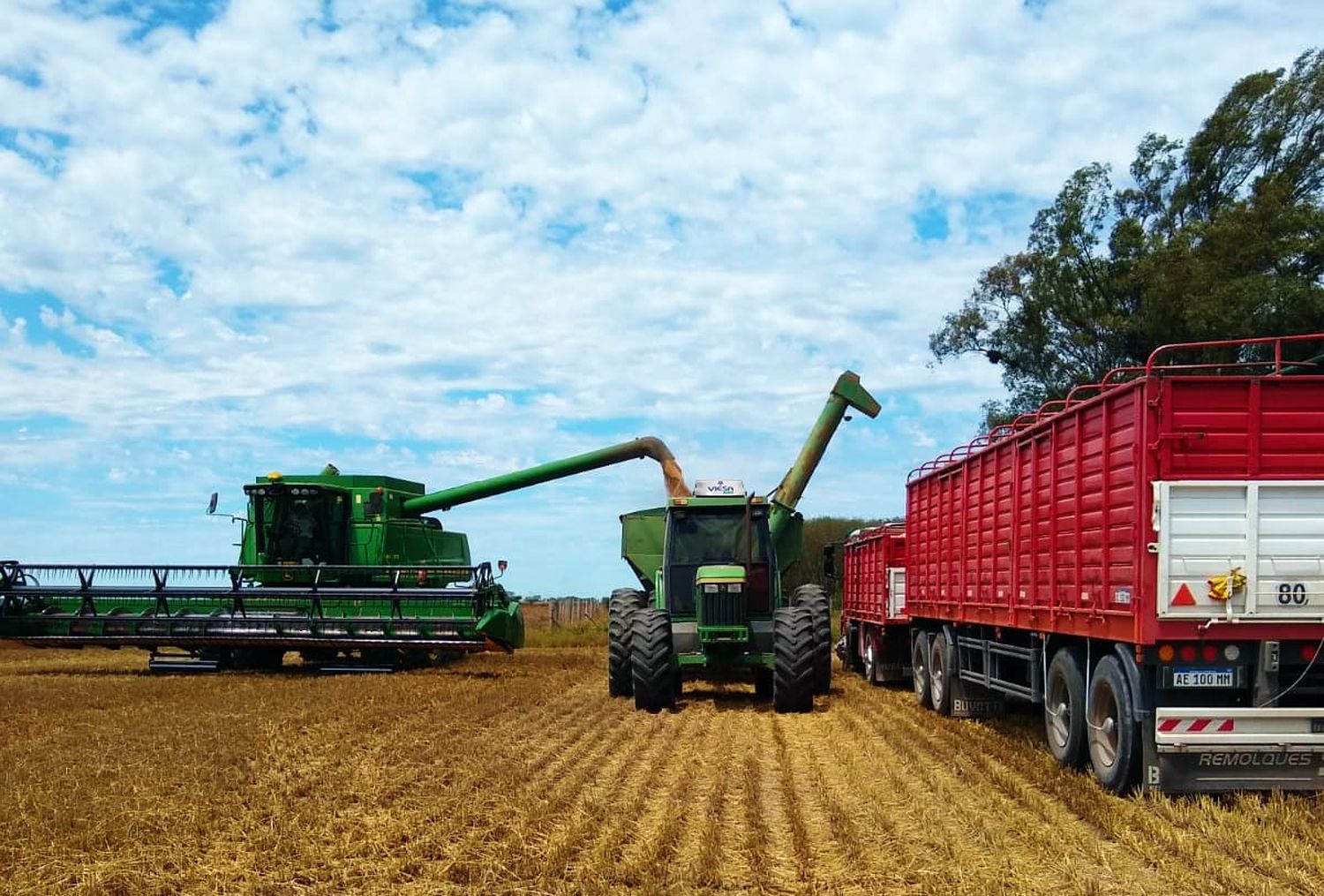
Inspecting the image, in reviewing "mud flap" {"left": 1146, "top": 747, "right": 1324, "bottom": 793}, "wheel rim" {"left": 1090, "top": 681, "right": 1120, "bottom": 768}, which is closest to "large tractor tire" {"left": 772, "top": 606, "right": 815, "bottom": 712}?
"wheel rim" {"left": 1090, "top": 681, "right": 1120, "bottom": 768}

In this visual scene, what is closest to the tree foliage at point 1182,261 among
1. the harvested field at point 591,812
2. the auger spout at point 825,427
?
the auger spout at point 825,427

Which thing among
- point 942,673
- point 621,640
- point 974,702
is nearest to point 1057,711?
point 974,702

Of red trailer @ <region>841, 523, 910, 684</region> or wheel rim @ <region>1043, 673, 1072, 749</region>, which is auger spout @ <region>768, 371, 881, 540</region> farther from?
wheel rim @ <region>1043, 673, 1072, 749</region>

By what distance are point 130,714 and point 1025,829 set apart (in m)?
9.90

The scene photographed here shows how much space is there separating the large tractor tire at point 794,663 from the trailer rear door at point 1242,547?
656 centimetres

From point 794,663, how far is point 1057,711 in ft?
14.2

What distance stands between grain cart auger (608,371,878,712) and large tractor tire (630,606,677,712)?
1cm

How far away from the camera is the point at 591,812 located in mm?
8250

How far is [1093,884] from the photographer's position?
251 inches

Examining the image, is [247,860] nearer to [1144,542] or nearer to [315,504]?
[1144,542]

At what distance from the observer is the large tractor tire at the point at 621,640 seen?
15641 millimetres

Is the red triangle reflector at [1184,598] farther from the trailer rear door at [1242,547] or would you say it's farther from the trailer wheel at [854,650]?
the trailer wheel at [854,650]

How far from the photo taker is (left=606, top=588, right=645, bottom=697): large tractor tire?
15.6 meters

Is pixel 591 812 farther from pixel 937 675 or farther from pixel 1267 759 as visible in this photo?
pixel 937 675
